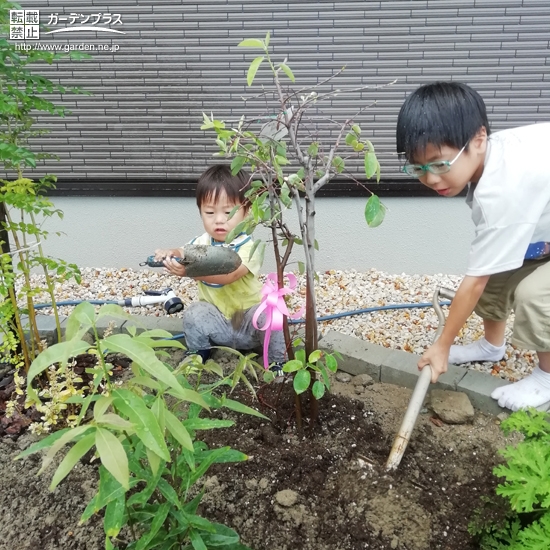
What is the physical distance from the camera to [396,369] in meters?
2.29

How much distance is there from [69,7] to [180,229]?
185 cm

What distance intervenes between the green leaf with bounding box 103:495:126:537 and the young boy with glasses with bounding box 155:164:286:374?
1.32 m

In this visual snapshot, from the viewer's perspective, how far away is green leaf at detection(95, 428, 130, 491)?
762 mm

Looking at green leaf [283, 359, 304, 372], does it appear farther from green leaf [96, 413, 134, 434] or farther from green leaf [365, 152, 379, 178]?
green leaf [96, 413, 134, 434]

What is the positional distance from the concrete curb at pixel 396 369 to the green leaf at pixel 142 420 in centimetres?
124

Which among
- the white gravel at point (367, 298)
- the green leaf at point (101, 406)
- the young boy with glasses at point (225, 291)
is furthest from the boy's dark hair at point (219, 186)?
the green leaf at point (101, 406)

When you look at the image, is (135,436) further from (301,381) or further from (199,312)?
(199,312)

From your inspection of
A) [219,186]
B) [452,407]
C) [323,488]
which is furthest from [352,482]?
[219,186]

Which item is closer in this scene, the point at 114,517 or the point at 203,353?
the point at 114,517

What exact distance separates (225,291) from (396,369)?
96cm

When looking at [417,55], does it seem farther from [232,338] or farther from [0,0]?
[0,0]

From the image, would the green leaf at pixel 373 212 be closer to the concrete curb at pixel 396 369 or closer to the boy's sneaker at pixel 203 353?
the concrete curb at pixel 396 369

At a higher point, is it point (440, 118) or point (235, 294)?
point (440, 118)

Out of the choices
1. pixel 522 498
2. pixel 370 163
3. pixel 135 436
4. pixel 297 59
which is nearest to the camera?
pixel 135 436
